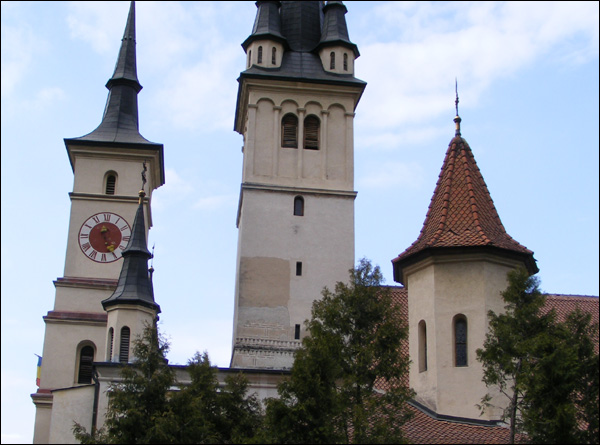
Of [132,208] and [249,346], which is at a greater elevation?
[132,208]

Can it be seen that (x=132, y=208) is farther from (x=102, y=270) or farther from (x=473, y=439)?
(x=473, y=439)

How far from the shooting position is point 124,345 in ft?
119

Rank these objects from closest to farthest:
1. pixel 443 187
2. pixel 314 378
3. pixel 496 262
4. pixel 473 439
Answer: pixel 314 378 < pixel 473 439 < pixel 496 262 < pixel 443 187

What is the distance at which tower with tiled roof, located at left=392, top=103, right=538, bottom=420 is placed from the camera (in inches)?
1252

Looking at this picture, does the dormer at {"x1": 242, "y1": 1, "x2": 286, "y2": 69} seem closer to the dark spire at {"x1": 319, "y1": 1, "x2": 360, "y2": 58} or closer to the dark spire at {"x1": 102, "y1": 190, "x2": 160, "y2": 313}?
the dark spire at {"x1": 319, "y1": 1, "x2": 360, "y2": 58}

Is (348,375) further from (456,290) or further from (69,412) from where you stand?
(69,412)

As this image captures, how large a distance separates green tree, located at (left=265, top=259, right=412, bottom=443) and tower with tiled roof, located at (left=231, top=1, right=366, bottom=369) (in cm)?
1383

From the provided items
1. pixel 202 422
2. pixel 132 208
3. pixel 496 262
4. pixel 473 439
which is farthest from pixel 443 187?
pixel 132 208

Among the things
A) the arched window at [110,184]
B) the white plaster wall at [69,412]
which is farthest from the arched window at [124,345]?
the arched window at [110,184]

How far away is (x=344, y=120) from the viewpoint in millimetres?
45250

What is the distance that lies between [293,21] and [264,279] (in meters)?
12.6

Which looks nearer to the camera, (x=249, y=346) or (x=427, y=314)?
(x=427, y=314)

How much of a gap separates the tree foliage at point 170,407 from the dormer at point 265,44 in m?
20.9

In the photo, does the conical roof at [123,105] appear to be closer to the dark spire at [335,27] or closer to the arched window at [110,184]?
the arched window at [110,184]
